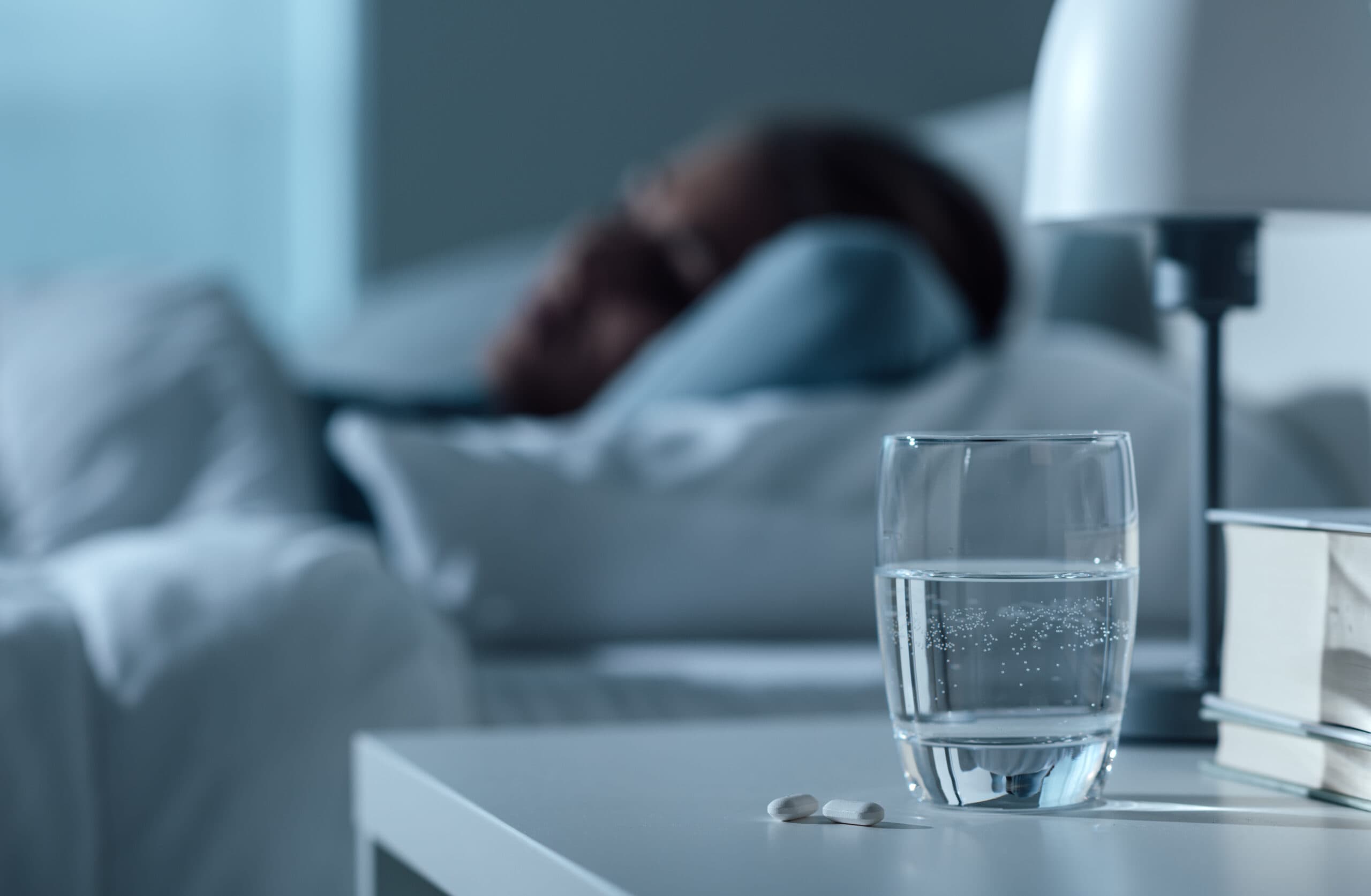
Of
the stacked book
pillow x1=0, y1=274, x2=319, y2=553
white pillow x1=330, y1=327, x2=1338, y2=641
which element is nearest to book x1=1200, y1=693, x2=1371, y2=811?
the stacked book

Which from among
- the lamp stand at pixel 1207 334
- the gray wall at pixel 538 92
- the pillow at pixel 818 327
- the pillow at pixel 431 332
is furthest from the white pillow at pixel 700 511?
the gray wall at pixel 538 92

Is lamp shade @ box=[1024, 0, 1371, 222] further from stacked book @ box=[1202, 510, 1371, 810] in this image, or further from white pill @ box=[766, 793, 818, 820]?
white pill @ box=[766, 793, 818, 820]

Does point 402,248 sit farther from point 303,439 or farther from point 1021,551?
point 1021,551

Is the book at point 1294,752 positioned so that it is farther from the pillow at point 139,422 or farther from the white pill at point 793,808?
the pillow at point 139,422

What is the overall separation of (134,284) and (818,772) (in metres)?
1.25

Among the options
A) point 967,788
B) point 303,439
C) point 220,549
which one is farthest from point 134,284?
point 967,788

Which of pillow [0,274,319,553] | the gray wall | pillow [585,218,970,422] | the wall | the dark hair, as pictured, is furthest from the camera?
the wall

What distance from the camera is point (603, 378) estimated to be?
5.57 ft

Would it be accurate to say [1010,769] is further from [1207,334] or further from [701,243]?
[701,243]

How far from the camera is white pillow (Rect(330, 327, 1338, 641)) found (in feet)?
3.78

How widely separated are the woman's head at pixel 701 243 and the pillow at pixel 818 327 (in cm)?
22

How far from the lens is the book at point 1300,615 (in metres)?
0.53

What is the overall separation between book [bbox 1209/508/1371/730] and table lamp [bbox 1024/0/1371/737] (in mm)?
106

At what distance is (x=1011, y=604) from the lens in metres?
0.50
